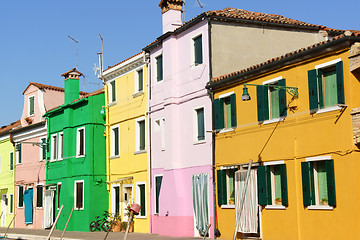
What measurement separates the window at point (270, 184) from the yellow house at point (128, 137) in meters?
9.09

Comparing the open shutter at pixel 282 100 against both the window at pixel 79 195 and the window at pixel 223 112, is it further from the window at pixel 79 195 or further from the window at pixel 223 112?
the window at pixel 79 195

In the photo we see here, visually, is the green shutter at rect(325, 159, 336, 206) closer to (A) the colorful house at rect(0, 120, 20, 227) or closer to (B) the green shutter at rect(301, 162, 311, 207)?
(B) the green shutter at rect(301, 162, 311, 207)

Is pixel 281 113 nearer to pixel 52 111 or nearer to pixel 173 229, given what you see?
pixel 173 229

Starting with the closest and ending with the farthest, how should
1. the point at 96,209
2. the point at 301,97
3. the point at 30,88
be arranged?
the point at 301,97 < the point at 96,209 < the point at 30,88

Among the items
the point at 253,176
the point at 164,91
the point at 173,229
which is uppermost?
the point at 164,91

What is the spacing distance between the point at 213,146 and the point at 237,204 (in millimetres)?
2952

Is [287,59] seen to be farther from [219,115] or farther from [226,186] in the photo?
[226,186]

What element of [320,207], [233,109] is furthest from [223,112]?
[320,207]

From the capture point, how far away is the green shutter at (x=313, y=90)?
1841 centimetres

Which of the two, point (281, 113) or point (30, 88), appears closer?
point (281, 113)

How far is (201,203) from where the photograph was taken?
24.0 metres

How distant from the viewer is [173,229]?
25.7 metres

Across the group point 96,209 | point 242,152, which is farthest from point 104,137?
point 242,152

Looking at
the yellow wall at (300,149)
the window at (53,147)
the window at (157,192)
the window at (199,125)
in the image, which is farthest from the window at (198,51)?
the window at (53,147)
